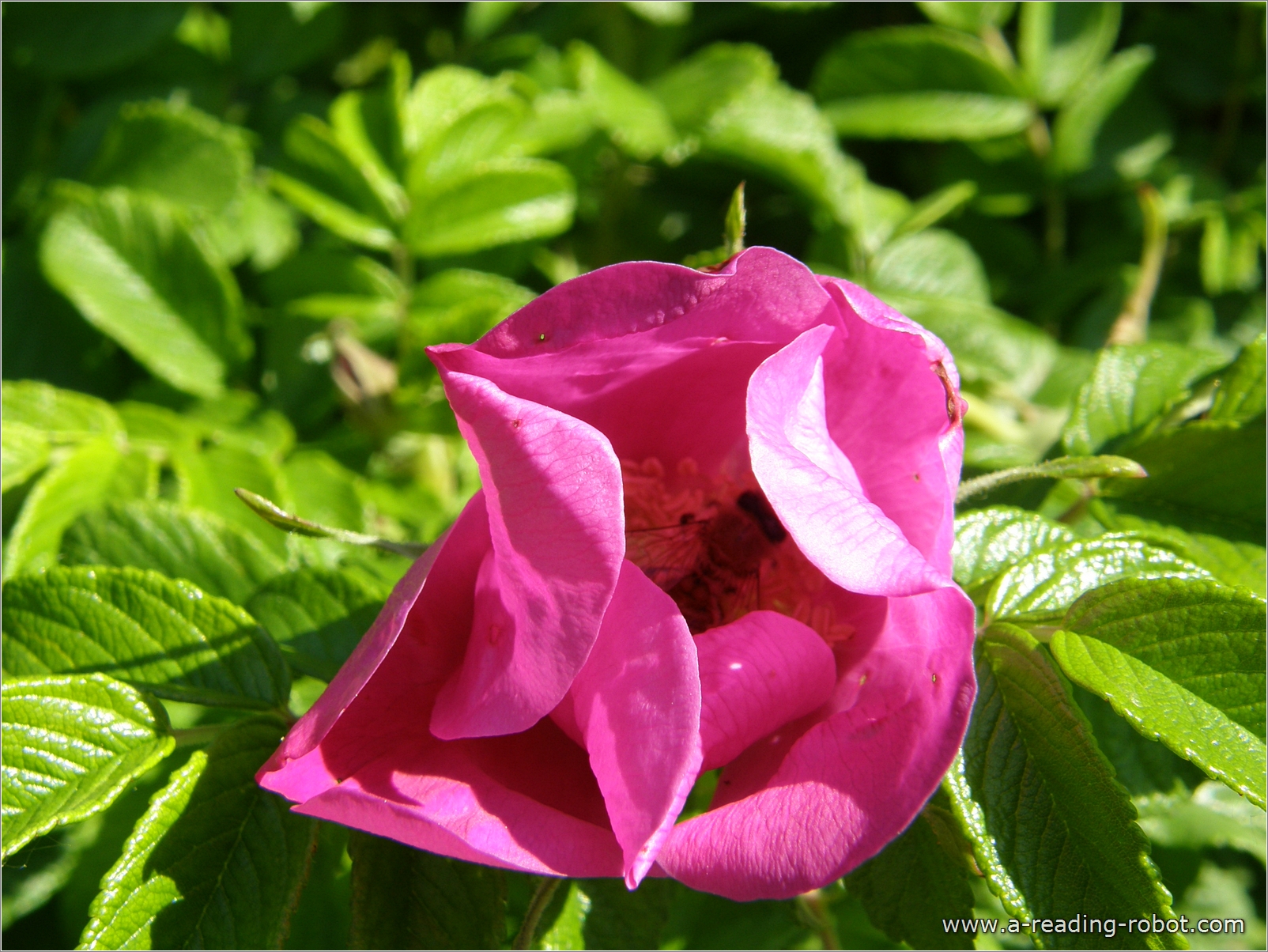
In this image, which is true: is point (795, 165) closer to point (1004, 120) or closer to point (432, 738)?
point (1004, 120)

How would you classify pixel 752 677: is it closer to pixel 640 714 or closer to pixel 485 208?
pixel 640 714

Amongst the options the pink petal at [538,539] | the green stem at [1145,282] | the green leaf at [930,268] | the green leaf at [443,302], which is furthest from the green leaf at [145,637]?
the green stem at [1145,282]

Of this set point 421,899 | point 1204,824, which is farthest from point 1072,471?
point 1204,824

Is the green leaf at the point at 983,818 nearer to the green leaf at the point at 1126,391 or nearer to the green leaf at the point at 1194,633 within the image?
the green leaf at the point at 1194,633

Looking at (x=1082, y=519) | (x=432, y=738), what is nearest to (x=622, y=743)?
(x=432, y=738)

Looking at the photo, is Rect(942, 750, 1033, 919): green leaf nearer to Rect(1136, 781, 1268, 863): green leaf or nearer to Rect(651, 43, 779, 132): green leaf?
Rect(1136, 781, 1268, 863): green leaf

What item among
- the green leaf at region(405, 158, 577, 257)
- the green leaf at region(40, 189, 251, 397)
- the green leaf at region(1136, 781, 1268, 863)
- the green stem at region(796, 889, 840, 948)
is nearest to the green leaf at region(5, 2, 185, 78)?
the green leaf at region(40, 189, 251, 397)
